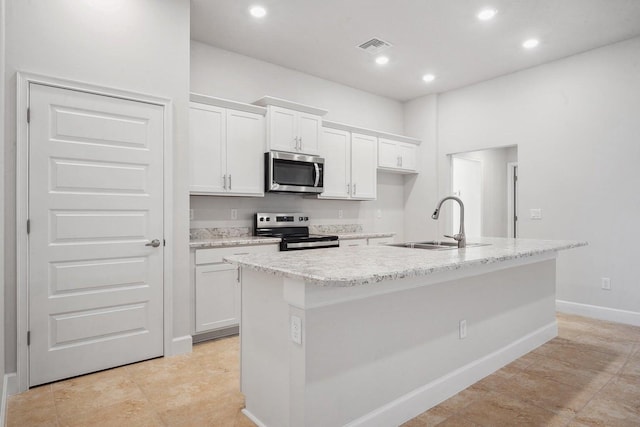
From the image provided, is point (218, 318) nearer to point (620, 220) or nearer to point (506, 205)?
point (620, 220)

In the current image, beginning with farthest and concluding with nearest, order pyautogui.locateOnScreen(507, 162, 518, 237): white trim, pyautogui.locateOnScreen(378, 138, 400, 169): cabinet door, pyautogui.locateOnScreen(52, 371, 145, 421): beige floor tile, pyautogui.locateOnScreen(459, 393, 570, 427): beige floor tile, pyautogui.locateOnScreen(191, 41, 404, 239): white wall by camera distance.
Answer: pyautogui.locateOnScreen(507, 162, 518, 237): white trim → pyautogui.locateOnScreen(378, 138, 400, 169): cabinet door → pyautogui.locateOnScreen(191, 41, 404, 239): white wall → pyautogui.locateOnScreen(52, 371, 145, 421): beige floor tile → pyautogui.locateOnScreen(459, 393, 570, 427): beige floor tile

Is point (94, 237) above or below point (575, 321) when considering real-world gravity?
above

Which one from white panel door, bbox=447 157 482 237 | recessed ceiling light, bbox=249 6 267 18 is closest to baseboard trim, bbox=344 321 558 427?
white panel door, bbox=447 157 482 237

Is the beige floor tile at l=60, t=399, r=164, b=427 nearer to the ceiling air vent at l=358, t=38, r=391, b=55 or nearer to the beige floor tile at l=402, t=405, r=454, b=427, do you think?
the beige floor tile at l=402, t=405, r=454, b=427

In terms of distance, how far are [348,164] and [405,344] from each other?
3.10 m

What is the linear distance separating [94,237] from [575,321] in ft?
14.9

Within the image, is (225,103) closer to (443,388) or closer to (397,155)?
(397,155)

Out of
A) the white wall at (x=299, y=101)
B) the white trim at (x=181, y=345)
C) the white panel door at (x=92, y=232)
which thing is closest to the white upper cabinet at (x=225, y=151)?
the white wall at (x=299, y=101)

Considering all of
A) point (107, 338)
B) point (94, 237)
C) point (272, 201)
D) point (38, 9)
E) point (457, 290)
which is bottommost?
point (107, 338)

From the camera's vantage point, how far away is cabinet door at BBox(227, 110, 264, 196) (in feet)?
12.2

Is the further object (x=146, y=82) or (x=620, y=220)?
(x=620, y=220)

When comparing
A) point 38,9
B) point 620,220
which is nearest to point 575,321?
point 620,220

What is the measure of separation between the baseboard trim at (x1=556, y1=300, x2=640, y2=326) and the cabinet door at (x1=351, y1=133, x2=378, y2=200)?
257 centimetres

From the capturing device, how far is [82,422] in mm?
2043
